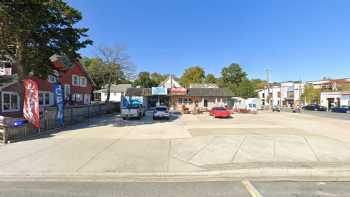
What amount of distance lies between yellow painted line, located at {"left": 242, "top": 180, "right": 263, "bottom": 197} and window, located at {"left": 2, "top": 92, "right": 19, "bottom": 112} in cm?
2417

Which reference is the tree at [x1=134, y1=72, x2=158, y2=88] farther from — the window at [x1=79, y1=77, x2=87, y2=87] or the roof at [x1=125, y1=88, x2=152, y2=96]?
the window at [x1=79, y1=77, x2=87, y2=87]

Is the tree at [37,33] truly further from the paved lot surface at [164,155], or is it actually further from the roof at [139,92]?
the roof at [139,92]

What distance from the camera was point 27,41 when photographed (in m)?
16.8

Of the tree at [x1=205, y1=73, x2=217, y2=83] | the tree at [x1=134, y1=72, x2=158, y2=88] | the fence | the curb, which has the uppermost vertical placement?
the tree at [x1=205, y1=73, x2=217, y2=83]

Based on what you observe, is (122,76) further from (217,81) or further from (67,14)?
(217,81)

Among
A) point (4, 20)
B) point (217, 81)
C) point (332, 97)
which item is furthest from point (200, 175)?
point (217, 81)

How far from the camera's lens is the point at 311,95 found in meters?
68.0

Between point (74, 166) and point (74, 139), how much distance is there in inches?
214

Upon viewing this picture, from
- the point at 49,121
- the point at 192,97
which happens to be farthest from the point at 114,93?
the point at 49,121

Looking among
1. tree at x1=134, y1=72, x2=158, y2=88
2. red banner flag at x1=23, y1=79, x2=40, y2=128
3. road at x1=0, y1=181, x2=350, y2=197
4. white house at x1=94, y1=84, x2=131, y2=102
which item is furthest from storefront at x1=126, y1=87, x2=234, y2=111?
road at x1=0, y1=181, x2=350, y2=197

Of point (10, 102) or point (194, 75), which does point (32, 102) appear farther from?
point (194, 75)

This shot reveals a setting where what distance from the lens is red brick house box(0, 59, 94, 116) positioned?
75.0 feet

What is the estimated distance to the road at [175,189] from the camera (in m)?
5.70

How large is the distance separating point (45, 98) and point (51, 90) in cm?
176
